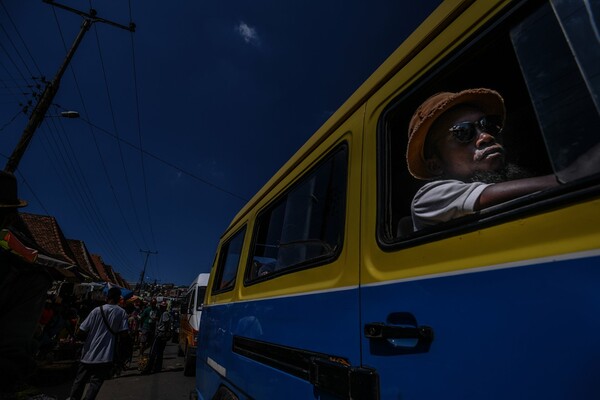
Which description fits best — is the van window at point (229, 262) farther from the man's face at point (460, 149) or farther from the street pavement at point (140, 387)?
the street pavement at point (140, 387)

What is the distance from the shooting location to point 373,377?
1.12 meters

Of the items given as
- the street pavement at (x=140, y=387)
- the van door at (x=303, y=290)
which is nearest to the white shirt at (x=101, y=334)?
the street pavement at (x=140, y=387)

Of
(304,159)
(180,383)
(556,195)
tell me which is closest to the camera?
(556,195)

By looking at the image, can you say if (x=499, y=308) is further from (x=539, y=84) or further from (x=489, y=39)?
(x=489, y=39)

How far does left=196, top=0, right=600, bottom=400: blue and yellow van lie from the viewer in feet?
2.40

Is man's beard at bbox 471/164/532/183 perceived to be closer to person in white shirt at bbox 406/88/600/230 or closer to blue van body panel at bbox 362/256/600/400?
person in white shirt at bbox 406/88/600/230

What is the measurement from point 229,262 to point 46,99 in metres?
11.2

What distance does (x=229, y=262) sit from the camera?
3.75 m

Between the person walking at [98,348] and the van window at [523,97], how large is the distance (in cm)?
528

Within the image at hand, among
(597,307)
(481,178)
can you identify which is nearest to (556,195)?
(597,307)

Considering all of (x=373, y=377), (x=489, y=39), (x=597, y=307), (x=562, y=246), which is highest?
(x=489, y=39)

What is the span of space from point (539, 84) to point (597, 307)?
591 millimetres

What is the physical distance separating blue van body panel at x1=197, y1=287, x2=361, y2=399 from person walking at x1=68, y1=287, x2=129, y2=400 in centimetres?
283

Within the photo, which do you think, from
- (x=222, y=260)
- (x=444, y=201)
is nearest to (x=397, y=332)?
(x=444, y=201)
